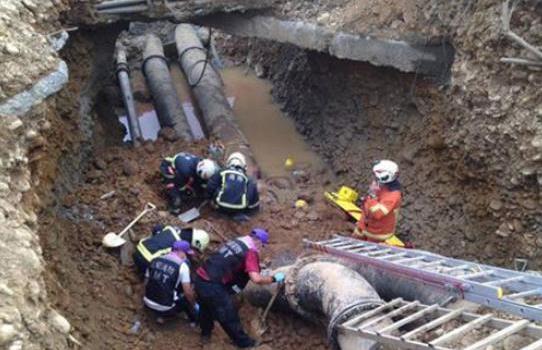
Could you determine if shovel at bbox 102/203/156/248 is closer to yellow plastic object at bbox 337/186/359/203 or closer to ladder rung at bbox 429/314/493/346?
yellow plastic object at bbox 337/186/359/203

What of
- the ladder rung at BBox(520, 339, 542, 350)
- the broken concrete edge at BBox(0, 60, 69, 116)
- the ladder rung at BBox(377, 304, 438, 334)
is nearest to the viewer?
the ladder rung at BBox(520, 339, 542, 350)

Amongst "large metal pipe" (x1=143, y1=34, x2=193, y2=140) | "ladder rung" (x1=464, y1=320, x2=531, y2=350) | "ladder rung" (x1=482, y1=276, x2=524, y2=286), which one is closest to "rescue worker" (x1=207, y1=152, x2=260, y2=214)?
"large metal pipe" (x1=143, y1=34, x2=193, y2=140)

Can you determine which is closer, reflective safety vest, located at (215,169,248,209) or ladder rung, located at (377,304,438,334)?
ladder rung, located at (377,304,438,334)

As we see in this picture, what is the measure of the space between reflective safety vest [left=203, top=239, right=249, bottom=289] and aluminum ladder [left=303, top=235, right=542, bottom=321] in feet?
2.83

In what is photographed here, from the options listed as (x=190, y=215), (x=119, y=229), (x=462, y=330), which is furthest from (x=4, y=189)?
(x=190, y=215)

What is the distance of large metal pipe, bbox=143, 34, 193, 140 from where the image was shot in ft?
37.1

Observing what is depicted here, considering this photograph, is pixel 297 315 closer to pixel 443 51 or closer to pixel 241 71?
pixel 443 51

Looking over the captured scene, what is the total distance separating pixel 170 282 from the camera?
6668 millimetres

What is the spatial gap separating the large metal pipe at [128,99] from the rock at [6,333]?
7.18 meters

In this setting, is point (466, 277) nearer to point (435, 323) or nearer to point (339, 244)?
point (435, 323)

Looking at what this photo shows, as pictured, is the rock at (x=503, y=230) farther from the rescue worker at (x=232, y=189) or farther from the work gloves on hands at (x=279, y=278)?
the rescue worker at (x=232, y=189)

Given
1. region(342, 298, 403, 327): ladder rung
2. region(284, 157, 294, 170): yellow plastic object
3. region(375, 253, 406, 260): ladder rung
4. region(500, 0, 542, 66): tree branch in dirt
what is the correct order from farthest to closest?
1. region(284, 157, 294, 170): yellow plastic object
2. region(500, 0, 542, 66): tree branch in dirt
3. region(375, 253, 406, 260): ladder rung
4. region(342, 298, 403, 327): ladder rung

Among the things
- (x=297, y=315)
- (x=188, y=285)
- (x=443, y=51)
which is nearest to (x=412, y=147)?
(x=443, y=51)

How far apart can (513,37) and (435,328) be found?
342 cm
